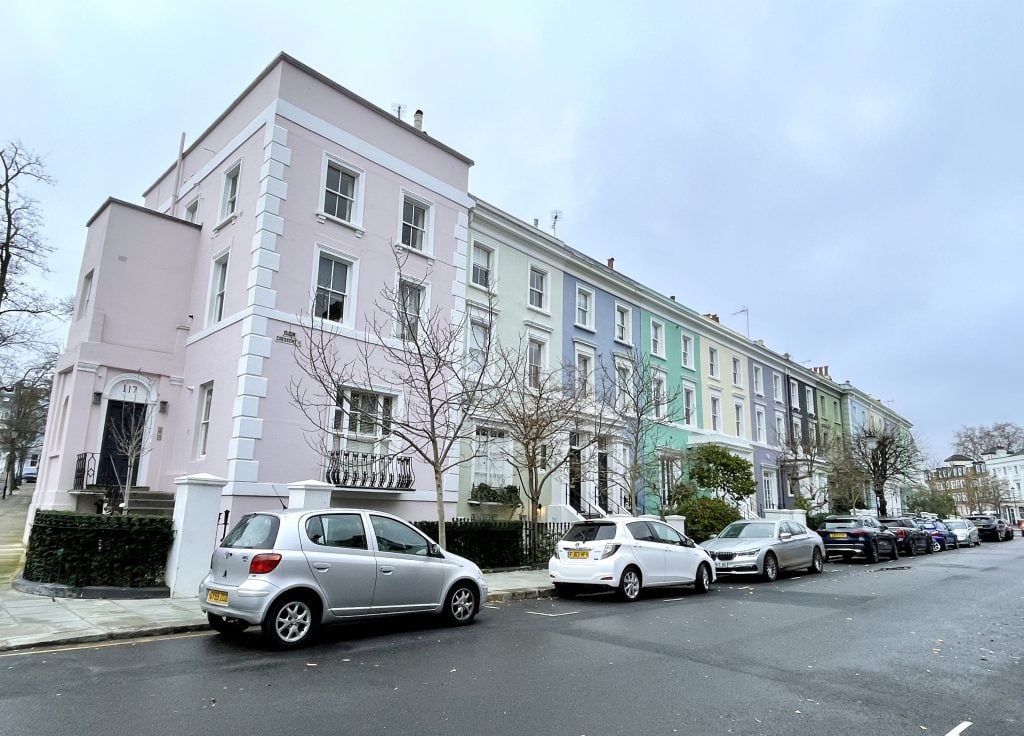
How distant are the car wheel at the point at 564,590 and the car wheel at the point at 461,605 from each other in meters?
3.62

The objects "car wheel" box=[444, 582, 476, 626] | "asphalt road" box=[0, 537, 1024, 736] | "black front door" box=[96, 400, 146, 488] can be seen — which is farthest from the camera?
"black front door" box=[96, 400, 146, 488]

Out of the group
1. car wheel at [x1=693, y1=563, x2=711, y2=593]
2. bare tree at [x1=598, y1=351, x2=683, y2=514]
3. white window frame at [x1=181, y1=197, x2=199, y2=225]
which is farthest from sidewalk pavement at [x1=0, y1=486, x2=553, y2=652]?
bare tree at [x1=598, y1=351, x2=683, y2=514]

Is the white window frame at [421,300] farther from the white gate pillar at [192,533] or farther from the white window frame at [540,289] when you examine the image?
the white gate pillar at [192,533]

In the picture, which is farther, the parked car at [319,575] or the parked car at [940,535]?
the parked car at [940,535]

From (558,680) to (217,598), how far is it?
422cm

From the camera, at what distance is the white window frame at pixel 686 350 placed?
100 ft

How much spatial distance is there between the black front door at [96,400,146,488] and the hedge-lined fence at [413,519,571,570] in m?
7.37

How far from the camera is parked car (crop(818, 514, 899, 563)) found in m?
21.1

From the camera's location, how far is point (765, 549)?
15.4 metres

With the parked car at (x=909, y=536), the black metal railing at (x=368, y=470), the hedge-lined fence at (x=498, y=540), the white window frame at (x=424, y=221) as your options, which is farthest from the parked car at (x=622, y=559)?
the parked car at (x=909, y=536)

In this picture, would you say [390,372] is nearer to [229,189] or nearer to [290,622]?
[229,189]

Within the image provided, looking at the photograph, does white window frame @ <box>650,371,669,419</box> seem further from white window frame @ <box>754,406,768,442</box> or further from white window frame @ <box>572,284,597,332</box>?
white window frame @ <box>754,406,768,442</box>

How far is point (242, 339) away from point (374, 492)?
478cm

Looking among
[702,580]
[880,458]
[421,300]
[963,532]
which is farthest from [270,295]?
[963,532]
